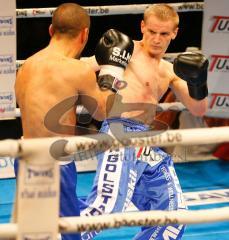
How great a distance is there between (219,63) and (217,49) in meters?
0.09

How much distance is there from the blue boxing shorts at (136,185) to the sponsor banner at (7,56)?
1.01 meters

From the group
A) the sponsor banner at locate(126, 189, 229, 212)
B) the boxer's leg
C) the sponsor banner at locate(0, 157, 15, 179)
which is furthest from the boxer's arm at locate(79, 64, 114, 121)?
the sponsor banner at locate(0, 157, 15, 179)

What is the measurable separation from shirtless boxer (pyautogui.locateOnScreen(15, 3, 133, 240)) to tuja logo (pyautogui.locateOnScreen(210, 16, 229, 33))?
1.59 meters

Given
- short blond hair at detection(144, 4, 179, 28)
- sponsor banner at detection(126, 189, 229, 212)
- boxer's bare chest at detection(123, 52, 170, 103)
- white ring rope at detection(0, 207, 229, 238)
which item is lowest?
sponsor banner at detection(126, 189, 229, 212)

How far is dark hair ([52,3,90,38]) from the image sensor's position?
2.53m

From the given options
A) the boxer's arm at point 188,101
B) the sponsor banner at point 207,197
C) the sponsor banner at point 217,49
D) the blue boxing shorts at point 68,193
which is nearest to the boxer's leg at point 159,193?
the boxer's arm at point 188,101

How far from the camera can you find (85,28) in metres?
2.56

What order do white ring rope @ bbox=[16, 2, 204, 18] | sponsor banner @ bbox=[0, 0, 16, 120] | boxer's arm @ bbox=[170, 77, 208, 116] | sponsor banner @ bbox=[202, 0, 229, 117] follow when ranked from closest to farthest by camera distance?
1. boxer's arm @ bbox=[170, 77, 208, 116]
2. sponsor banner @ bbox=[0, 0, 16, 120]
3. white ring rope @ bbox=[16, 2, 204, 18]
4. sponsor banner @ bbox=[202, 0, 229, 117]

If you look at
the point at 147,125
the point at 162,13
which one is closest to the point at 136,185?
the point at 147,125

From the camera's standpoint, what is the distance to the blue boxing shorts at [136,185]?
2.79 metres

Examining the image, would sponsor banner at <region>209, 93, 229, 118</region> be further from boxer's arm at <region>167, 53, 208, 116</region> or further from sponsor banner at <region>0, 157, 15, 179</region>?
sponsor banner at <region>0, 157, 15, 179</region>

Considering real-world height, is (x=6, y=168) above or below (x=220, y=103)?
below

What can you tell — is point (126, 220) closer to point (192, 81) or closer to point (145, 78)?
point (192, 81)

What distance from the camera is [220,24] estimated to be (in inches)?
158
